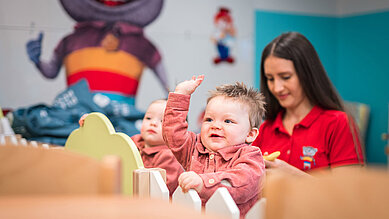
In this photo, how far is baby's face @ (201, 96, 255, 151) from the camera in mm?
1225

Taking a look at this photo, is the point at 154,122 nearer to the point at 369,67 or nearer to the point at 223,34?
the point at 223,34

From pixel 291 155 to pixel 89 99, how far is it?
5.39ft

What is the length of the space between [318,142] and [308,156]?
7cm

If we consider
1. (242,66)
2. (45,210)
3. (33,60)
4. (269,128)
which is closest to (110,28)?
(33,60)

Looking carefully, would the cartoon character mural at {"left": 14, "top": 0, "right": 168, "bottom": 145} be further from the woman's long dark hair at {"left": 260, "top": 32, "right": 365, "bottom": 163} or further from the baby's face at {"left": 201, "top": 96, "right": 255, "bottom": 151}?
the baby's face at {"left": 201, "top": 96, "right": 255, "bottom": 151}

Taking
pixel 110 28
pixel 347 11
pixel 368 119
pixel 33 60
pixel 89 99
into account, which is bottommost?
pixel 368 119

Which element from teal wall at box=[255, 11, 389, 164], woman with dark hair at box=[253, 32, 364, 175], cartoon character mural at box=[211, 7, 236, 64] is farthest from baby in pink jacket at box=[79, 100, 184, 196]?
teal wall at box=[255, 11, 389, 164]

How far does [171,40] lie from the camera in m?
3.63

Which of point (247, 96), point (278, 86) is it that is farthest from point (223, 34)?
point (247, 96)

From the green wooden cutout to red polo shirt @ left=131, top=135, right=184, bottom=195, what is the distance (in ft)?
0.82

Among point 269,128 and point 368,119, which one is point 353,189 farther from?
point 368,119

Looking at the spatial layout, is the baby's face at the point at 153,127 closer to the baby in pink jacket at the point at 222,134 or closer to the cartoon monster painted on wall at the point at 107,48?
the baby in pink jacket at the point at 222,134

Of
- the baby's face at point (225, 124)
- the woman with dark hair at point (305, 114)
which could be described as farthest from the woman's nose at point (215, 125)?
the woman with dark hair at point (305, 114)

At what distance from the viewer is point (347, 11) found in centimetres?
457
